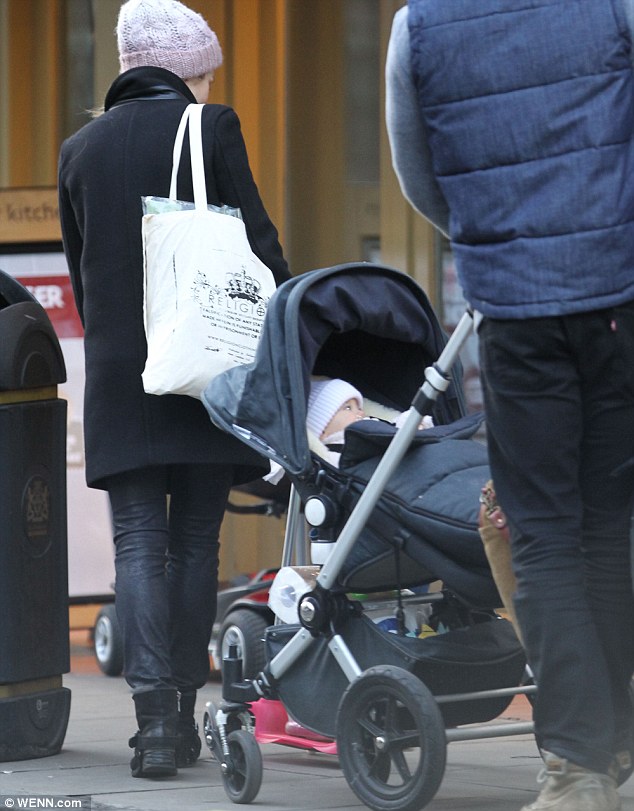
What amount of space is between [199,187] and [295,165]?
3.76 m

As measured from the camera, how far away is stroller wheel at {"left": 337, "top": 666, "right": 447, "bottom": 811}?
3.50m

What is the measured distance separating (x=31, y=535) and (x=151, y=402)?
61cm

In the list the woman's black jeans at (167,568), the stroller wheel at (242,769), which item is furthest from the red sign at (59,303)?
the stroller wheel at (242,769)

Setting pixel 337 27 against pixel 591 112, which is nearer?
pixel 591 112

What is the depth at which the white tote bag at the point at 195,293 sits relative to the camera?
4.21m

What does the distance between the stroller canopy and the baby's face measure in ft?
0.51

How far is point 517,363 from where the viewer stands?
3.25 metres

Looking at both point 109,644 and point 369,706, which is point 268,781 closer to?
point 369,706

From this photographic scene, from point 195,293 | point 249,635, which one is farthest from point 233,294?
point 249,635

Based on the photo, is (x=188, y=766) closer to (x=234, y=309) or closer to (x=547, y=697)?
(x=234, y=309)

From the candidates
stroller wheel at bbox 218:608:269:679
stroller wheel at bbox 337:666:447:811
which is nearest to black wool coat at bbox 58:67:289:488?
stroller wheel at bbox 337:666:447:811

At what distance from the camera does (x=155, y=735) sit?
4.24m

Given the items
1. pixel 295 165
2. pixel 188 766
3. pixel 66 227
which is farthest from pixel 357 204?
pixel 188 766

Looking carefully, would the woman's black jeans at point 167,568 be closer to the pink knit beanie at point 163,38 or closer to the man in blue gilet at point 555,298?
the pink knit beanie at point 163,38
